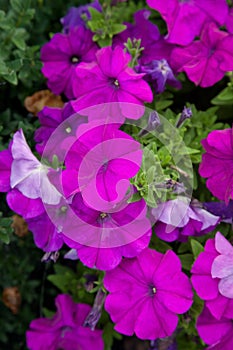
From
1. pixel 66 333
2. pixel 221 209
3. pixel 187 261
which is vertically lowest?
pixel 66 333

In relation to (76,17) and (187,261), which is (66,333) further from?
(76,17)

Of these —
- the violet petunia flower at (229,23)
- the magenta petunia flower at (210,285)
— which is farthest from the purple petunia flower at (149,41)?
the magenta petunia flower at (210,285)

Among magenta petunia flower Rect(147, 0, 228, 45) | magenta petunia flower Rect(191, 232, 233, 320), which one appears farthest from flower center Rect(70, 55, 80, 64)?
magenta petunia flower Rect(191, 232, 233, 320)

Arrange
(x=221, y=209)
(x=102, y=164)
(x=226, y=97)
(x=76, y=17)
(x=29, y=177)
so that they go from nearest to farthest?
(x=102, y=164) → (x=29, y=177) → (x=221, y=209) → (x=226, y=97) → (x=76, y=17)

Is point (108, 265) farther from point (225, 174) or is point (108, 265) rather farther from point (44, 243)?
point (225, 174)

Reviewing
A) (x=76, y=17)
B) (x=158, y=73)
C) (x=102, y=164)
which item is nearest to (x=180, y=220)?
(x=102, y=164)

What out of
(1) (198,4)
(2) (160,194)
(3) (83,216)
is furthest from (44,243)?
(1) (198,4)
